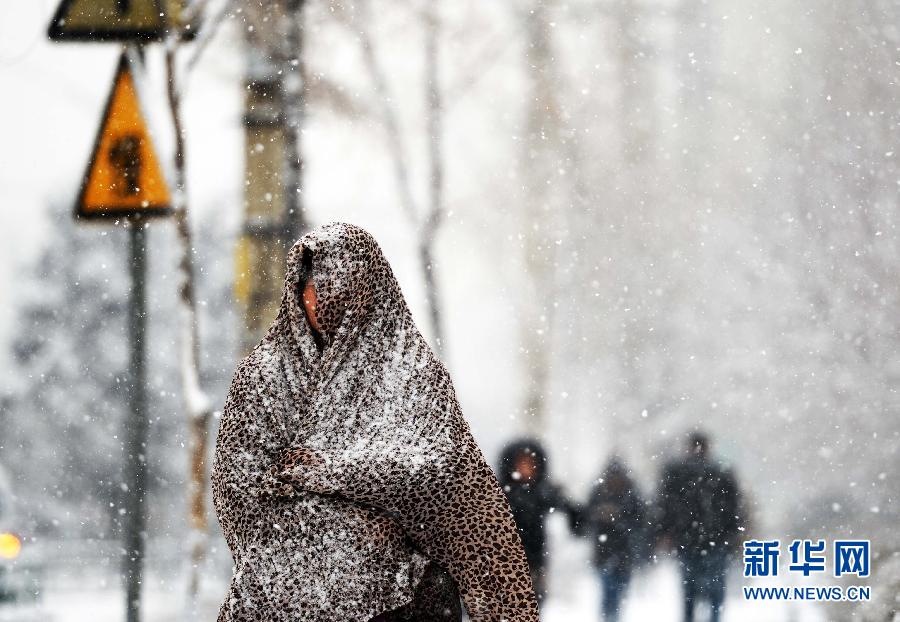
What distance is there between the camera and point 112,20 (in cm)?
471

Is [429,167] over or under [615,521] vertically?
A: over

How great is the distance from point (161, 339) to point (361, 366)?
2.65 m

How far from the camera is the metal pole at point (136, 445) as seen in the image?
4.70 metres

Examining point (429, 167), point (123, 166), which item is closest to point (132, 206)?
point (123, 166)

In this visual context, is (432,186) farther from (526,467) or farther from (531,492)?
(531,492)

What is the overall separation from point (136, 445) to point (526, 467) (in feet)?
5.59

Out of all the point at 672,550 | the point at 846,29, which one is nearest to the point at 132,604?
the point at 672,550

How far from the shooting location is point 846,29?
4.73m

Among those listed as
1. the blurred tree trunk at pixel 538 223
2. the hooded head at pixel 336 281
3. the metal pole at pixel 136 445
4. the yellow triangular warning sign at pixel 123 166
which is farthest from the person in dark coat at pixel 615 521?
the hooded head at pixel 336 281

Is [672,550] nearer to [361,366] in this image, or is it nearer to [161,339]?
[161,339]

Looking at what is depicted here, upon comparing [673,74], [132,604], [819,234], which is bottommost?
[132,604]

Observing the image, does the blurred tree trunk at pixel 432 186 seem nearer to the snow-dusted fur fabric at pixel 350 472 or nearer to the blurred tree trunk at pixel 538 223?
the blurred tree trunk at pixel 538 223

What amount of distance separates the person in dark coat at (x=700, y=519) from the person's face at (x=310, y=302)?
2.70m

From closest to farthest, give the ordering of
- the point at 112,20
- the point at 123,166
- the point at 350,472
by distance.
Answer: the point at 350,472 < the point at 123,166 < the point at 112,20
